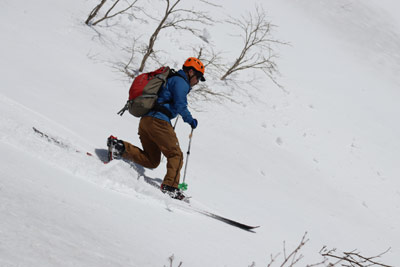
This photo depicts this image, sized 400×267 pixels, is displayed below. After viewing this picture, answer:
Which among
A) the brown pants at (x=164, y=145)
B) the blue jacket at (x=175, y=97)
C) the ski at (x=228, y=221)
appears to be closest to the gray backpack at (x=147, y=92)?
the blue jacket at (x=175, y=97)

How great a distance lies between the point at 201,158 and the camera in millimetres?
7898

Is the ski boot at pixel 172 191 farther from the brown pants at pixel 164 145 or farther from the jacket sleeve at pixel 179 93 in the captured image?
the jacket sleeve at pixel 179 93

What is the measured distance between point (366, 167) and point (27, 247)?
13378 millimetres

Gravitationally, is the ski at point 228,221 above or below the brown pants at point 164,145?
below

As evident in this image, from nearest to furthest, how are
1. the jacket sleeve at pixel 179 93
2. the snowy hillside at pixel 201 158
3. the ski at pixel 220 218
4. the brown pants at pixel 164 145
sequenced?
1. the snowy hillside at pixel 201 158
2. the ski at pixel 220 218
3. the jacket sleeve at pixel 179 93
4. the brown pants at pixel 164 145

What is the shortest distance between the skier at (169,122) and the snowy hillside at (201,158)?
374 mm

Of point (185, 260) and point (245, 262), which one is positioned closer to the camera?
point (185, 260)

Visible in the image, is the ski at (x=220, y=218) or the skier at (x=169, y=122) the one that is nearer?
the ski at (x=220, y=218)

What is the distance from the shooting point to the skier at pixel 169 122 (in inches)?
186

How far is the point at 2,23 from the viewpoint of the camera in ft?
27.8

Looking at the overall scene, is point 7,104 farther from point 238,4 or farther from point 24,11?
point 238,4

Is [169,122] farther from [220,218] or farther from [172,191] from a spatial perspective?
[220,218]

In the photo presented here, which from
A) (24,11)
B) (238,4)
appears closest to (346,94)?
(238,4)

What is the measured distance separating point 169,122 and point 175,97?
0.41m
